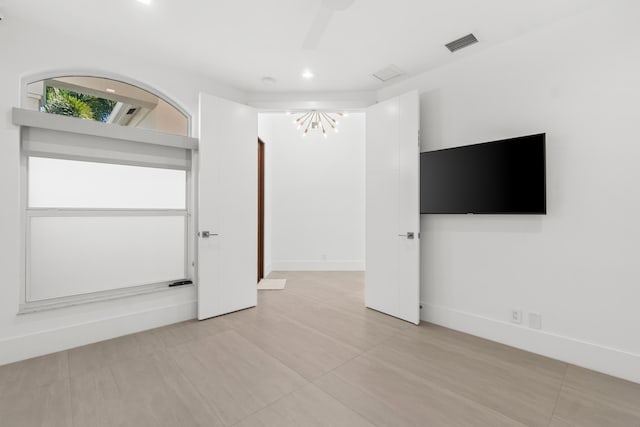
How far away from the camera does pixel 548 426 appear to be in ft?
5.03

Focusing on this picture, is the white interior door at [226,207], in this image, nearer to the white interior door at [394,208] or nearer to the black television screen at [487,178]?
the white interior door at [394,208]

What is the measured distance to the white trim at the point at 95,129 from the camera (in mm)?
2260

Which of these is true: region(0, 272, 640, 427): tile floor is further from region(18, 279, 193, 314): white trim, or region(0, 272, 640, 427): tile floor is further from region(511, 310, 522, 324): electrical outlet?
region(18, 279, 193, 314): white trim

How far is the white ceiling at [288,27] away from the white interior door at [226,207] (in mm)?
641

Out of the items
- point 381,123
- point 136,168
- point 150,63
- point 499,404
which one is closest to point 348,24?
point 381,123

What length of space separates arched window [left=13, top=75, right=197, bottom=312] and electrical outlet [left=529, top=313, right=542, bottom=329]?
3.56 m

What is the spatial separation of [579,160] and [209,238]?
363 cm

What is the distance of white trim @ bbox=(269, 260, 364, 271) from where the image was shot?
224 inches

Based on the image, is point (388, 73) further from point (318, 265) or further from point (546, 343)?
point (318, 265)

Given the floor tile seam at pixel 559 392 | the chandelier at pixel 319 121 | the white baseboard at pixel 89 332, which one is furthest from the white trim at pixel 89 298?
the chandelier at pixel 319 121

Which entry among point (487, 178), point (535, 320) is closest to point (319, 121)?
point (487, 178)

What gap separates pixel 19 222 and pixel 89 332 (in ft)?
3.74

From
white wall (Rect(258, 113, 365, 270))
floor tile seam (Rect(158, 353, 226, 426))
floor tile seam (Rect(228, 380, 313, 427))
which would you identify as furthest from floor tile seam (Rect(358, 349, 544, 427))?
white wall (Rect(258, 113, 365, 270))

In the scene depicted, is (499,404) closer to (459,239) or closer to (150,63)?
(459,239)
